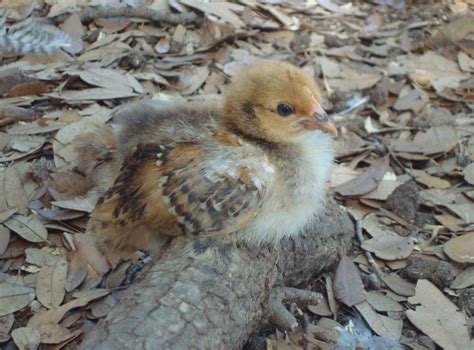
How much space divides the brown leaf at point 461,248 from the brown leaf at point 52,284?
6.58 ft

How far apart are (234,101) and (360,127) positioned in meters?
1.74

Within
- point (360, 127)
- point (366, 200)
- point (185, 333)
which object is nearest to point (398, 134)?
point (360, 127)

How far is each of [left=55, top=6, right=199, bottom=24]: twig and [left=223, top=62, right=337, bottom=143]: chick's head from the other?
2.27 metres

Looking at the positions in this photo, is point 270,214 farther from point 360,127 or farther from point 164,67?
point 164,67

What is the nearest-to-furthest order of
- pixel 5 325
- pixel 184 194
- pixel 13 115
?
pixel 184 194, pixel 5 325, pixel 13 115

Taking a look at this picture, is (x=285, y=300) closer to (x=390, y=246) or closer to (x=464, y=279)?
(x=390, y=246)

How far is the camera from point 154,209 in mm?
2838

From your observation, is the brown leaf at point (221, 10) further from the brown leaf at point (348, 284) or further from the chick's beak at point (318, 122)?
the brown leaf at point (348, 284)

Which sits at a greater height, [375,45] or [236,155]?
[236,155]

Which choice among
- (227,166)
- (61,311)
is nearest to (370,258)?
(227,166)

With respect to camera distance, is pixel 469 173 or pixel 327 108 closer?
pixel 469 173

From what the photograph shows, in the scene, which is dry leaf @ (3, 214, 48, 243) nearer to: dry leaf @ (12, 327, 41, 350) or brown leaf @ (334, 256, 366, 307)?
dry leaf @ (12, 327, 41, 350)

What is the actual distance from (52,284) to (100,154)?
0.69 meters

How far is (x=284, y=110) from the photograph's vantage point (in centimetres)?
299
